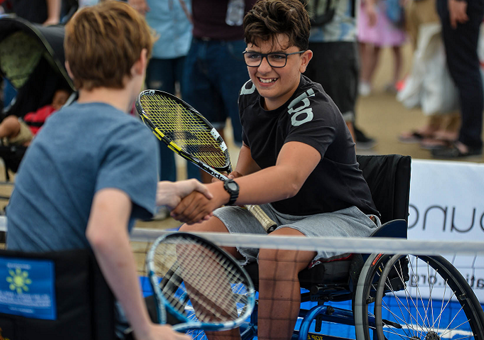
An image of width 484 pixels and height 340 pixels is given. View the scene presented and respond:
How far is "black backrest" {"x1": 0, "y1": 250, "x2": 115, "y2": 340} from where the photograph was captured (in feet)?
4.49

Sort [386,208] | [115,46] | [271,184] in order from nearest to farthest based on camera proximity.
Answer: [115,46] → [271,184] → [386,208]

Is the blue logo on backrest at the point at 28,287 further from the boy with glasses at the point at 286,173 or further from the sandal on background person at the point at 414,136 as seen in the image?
the sandal on background person at the point at 414,136

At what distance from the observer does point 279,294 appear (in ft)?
6.25

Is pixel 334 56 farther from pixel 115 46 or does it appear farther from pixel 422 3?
pixel 115 46

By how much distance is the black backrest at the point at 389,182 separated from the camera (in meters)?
2.21

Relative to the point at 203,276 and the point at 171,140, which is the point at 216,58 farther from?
the point at 203,276

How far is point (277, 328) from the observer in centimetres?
191

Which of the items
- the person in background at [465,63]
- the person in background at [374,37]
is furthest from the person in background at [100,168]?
the person in background at [374,37]

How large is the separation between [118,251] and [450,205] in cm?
228

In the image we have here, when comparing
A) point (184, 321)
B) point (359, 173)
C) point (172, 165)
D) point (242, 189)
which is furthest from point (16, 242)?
point (172, 165)

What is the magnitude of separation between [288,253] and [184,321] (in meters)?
0.56

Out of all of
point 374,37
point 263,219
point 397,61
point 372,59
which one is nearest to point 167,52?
point 263,219

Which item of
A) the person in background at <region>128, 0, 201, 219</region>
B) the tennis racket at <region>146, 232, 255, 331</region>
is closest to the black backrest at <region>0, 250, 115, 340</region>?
the tennis racket at <region>146, 232, 255, 331</region>

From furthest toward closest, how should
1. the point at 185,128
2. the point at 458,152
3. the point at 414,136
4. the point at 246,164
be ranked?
1. the point at 414,136
2. the point at 458,152
3. the point at 246,164
4. the point at 185,128
